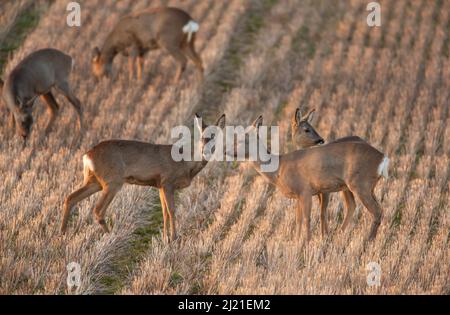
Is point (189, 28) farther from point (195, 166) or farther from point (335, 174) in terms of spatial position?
point (335, 174)

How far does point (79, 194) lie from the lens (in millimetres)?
9984

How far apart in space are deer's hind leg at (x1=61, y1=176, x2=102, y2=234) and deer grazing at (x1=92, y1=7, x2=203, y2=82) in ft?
23.7

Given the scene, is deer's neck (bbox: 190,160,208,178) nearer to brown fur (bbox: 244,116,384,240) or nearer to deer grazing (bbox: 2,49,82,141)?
brown fur (bbox: 244,116,384,240)

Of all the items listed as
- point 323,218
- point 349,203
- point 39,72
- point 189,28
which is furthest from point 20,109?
point 349,203

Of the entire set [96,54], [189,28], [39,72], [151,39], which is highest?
[189,28]

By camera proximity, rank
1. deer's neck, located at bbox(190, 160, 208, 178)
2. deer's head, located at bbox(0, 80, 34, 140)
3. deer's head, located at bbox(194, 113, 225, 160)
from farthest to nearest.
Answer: deer's head, located at bbox(0, 80, 34, 140), deer's neck, located at bbox(190, 160, 208, 178), deer's head, located at bbox(194, 113, 225, 160)

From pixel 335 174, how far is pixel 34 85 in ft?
20.4

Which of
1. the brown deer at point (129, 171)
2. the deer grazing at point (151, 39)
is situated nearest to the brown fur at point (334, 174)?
the brown deer at point (129, 171)

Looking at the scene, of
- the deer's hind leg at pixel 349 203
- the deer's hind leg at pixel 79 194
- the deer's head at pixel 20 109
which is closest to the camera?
the deer's hind leg at pixel 79 194

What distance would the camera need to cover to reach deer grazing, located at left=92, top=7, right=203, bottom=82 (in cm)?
1681

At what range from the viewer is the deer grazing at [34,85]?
13.3 m

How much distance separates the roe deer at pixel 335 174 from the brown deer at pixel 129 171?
119cm

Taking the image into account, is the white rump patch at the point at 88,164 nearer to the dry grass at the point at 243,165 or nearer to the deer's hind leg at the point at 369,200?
the dry grass at the point at 243,165

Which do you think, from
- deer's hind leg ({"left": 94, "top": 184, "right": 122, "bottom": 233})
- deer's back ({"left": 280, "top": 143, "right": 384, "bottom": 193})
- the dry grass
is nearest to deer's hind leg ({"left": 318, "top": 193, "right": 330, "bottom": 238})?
the dry grass
